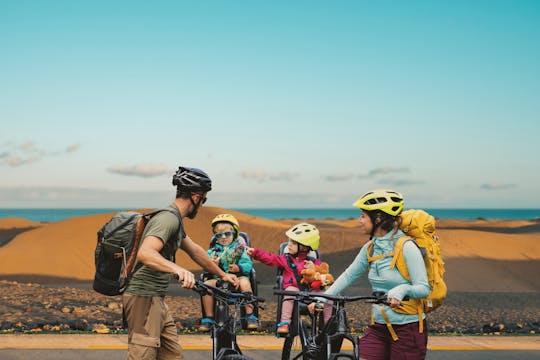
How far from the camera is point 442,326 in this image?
1087 cm

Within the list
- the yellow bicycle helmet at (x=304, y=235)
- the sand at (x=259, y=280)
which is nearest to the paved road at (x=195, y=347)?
the sand at (x=259, y=280)

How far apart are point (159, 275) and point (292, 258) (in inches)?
113

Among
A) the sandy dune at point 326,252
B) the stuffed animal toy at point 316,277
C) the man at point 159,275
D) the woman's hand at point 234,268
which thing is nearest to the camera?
the man at point 159,275

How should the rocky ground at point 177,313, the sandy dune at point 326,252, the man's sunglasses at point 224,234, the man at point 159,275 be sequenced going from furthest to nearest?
1. the sandy dune at point 326,252
2. the rocky ground at point 177,313
3. the man's sunglasses at point 224,234
4. the man at point 159,275

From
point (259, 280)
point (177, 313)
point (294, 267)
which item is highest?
point (294, 267)

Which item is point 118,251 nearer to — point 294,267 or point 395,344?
point 395,344

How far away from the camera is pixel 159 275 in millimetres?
4656

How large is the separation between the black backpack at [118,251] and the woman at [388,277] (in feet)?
4.35

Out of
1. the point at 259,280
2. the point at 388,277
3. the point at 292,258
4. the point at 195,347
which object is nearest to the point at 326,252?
the point at 259,280

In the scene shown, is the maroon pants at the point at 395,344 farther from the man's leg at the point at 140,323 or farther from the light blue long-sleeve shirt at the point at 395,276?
the man's leg at the point at 140,323

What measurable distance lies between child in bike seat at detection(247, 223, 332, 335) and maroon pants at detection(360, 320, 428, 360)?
219 centimetres

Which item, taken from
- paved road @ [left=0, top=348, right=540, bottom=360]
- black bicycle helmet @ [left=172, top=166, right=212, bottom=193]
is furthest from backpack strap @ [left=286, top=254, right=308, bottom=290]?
black bicycle helmet @ [left=172, top=166, right=212, bottom=193]

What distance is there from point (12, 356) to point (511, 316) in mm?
8183

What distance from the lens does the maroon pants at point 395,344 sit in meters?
4.71
